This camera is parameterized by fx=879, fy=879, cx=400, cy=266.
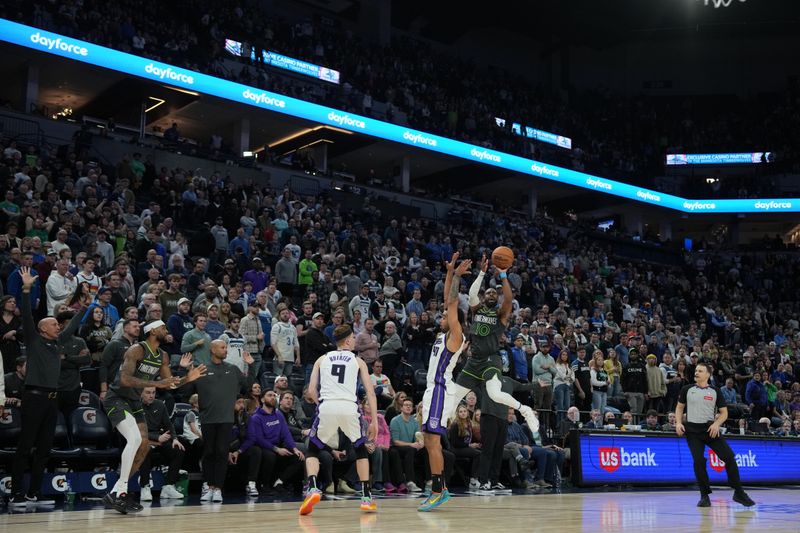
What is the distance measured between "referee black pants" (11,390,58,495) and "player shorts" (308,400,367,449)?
2.89 meters

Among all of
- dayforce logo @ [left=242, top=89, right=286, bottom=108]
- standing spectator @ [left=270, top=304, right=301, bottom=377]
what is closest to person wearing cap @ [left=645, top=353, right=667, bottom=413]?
standing spectator @ [left=270, top=304, right=301, bottom=377]

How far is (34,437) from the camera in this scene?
907cm

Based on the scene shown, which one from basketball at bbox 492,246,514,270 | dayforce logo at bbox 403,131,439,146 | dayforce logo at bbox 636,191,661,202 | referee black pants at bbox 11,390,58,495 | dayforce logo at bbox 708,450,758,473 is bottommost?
dayforce logo at bbox 708,450,758,473

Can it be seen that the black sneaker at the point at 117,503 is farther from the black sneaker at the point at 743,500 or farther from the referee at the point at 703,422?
the black sneaker at the point at 743,500

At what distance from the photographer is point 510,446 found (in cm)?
1395

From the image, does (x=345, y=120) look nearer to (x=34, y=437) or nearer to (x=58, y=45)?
(x=58, y=45)

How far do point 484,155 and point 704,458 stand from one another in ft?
91.6

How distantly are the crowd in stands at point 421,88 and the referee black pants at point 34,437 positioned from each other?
1995 cm

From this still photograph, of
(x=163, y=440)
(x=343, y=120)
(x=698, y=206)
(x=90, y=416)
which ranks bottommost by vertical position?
(x=163, y=440)

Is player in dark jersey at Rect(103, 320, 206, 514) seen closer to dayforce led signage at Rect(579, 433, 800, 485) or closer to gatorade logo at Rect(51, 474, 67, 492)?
gatorade logo at Rect(51, 474, 67, 492)

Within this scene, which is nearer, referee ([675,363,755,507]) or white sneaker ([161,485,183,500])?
white sneaker ([161,485,183,500])

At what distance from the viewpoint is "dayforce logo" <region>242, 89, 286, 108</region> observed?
30.8m

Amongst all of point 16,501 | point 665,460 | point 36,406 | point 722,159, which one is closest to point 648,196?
point 722,159

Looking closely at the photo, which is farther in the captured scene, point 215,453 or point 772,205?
point 772,205
